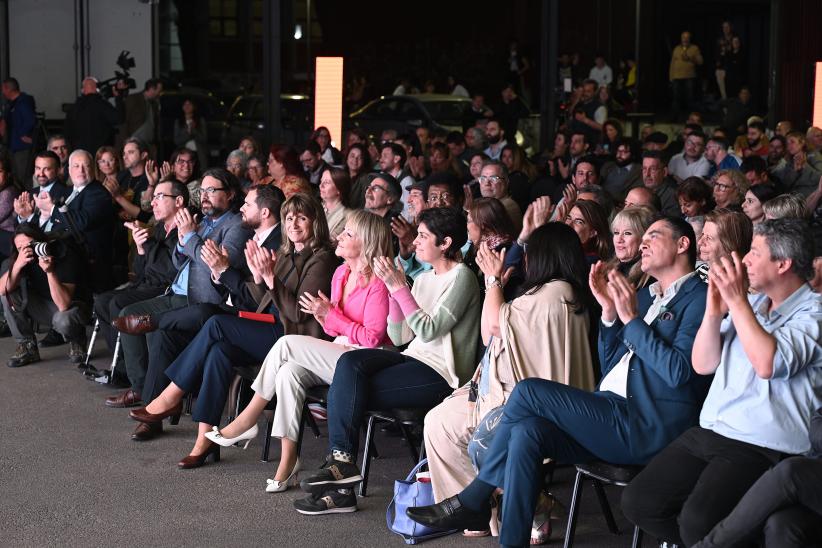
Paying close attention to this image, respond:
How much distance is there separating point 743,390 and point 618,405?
1.81 feet

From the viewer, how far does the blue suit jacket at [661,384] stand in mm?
3885

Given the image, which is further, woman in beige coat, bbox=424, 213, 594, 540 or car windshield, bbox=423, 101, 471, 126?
car windshield, bbox=423, 101, 471, 126

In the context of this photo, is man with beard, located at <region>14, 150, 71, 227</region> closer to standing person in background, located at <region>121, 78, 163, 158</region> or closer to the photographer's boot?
the photographer's boot

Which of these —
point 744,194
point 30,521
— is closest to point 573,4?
point 744,194

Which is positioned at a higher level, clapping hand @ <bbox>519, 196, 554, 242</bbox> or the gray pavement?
clapping hand @ <bbox>519, 196, 554, 242</bbox>

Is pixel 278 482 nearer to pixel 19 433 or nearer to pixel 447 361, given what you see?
pixel 447 361

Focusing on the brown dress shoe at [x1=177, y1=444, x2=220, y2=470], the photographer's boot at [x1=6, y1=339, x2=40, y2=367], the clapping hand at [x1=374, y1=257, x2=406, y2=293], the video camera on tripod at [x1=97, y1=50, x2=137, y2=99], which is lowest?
the brown dress shoe at [x1=177, y1=444, x2=220, y2=470]

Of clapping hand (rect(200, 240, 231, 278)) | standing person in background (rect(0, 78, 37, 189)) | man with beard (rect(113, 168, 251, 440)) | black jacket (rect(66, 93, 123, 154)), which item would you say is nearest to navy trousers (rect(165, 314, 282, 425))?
clapping hand (rect(200, 240, 231, 278))

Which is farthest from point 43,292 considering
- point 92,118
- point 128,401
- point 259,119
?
point 259,119

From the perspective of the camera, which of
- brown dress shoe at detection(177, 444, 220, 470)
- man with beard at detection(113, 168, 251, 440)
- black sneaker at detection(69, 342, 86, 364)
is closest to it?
brown dress shoe at detection(177, 444, 220, 470)

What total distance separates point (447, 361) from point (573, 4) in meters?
14.1

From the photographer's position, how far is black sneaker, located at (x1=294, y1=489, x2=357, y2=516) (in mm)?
4789

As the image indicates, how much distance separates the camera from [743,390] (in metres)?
3.62

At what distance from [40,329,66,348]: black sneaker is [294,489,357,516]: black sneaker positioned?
4020 mm
